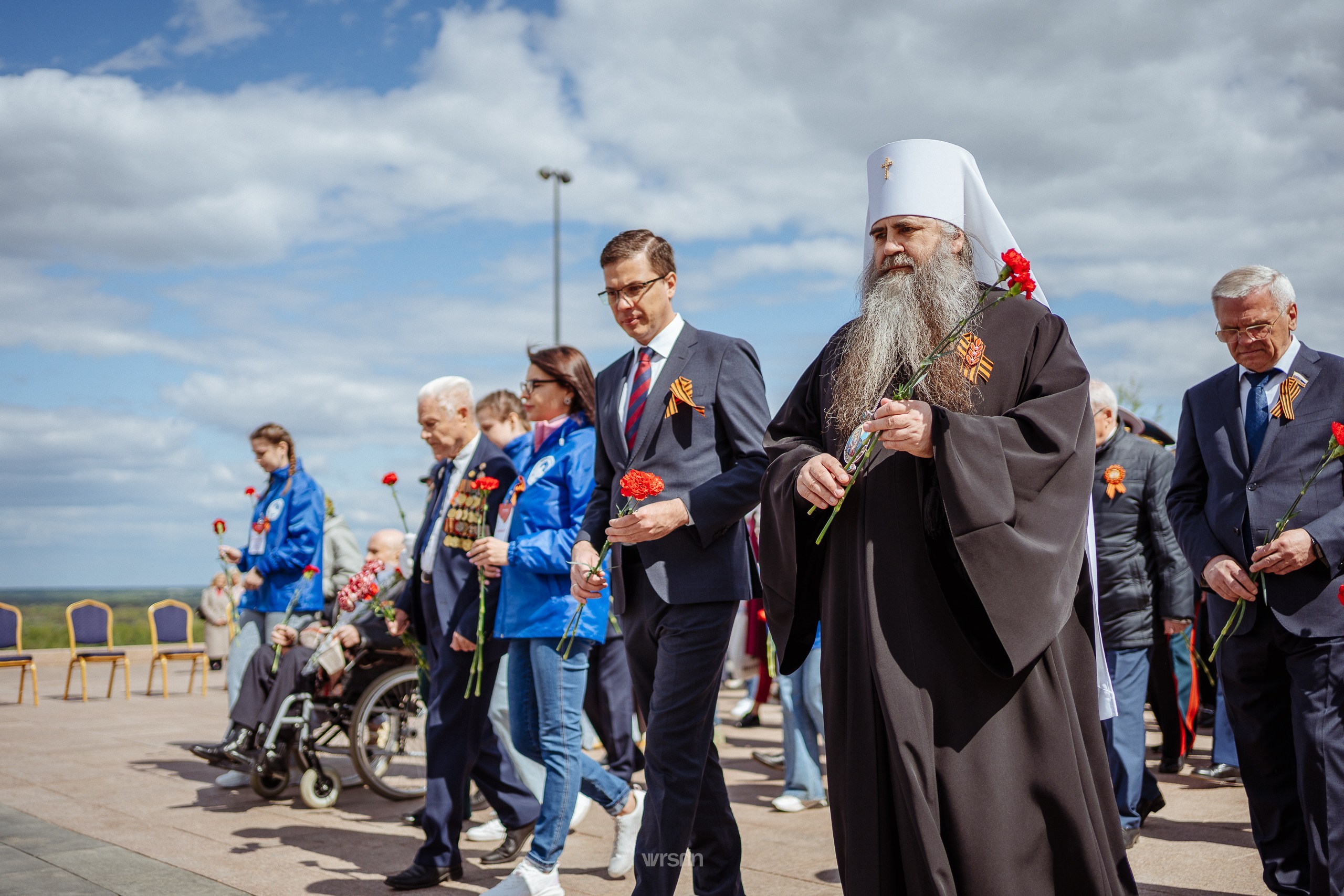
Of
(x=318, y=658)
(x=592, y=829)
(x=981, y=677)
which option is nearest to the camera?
(x=981, y=677)

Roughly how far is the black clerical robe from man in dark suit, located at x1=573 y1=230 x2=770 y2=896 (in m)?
0.82

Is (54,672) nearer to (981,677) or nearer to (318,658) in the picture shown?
(318,658)

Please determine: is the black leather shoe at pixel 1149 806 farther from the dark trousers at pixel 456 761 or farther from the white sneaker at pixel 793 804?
the dark trousers at pixel 456 761

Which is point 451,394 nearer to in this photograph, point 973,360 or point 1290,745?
point 973,360

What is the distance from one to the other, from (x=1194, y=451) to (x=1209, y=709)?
5.53 metres

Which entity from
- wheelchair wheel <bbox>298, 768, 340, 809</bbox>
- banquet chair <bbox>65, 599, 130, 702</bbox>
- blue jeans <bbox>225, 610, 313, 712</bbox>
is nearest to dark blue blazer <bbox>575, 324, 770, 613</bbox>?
wheelchair wheel <bbox>298, 768, 340, 809</bbox>

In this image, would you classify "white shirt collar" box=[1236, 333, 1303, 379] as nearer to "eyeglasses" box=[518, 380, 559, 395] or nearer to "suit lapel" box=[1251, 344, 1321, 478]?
"suit lapel" box=[1251, 344, 1321, 478]

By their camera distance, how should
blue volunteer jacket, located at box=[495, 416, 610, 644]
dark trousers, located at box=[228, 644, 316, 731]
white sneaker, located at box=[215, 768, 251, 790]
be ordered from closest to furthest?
blue volunteer jacket, located at box=[495, 416, 610, 644] → dark trousers, located at box=[228, 644, 316, 731] → white sneaker, located at box=[215, 768, 251, 790]

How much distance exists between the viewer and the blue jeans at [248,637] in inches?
300

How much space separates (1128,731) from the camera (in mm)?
5074

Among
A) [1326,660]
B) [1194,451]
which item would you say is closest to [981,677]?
[1326,660]

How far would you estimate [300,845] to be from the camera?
546 centimetres

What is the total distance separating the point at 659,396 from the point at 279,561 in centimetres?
464

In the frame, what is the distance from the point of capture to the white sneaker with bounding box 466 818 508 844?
18.7 ft
